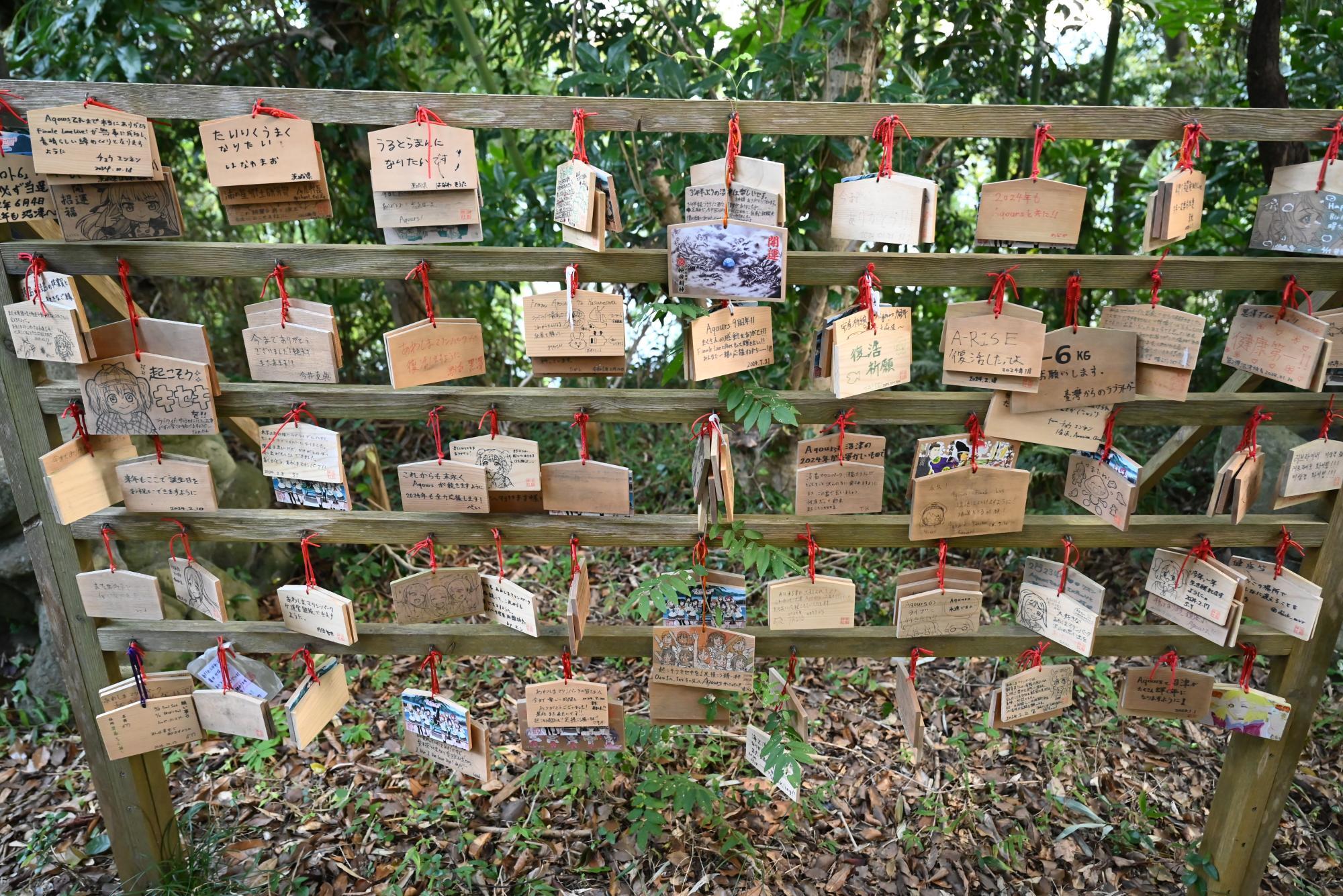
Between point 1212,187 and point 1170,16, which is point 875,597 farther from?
point 1170,16

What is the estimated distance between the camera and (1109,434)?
1.84 m

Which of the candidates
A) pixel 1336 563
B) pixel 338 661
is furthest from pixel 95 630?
pixel 1336 563

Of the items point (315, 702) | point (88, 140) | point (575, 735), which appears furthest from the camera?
point (575, 735)

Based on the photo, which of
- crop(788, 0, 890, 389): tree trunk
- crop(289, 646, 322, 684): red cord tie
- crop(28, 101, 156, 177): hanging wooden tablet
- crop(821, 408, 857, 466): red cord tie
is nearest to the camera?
crop(28, 101, 156, 177): hanging wooden tablet

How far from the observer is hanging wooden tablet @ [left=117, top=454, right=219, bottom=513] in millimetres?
1850

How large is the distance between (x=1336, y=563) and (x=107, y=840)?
3.52m

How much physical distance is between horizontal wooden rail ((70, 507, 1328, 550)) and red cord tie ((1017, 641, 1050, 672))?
29 cm

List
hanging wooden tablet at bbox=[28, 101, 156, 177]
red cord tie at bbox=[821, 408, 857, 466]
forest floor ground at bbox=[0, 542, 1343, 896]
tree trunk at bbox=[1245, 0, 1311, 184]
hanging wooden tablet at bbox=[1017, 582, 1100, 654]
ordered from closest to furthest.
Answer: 1. hanging wooden tablet at bbox=[28, 101, 156, 177]
2. red cord tie at bbox=[821, 408, 857, 466]
3. hanging wooden tablet at bbox=[1017, 582, 1100, 654]
4. forest floor ground at bbox=[0, 542, 1343, 896]
5. tree trunk at bbox=[1245, 0, 1311, 184]

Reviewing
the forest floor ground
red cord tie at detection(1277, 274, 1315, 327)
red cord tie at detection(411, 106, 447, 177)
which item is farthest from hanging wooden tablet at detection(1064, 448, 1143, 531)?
red cord tie at detection(411, 106, 447, 177)

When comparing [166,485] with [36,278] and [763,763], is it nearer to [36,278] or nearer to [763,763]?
[36,278]

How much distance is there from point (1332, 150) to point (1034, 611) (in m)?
1.15

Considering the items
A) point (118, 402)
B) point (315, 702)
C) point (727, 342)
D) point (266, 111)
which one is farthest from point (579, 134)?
point (315, 702)

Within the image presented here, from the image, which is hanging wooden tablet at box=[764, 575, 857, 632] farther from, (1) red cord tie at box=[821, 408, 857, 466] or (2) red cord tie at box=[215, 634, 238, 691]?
(2) red cord tie at box=[215, 634, 238, 691]

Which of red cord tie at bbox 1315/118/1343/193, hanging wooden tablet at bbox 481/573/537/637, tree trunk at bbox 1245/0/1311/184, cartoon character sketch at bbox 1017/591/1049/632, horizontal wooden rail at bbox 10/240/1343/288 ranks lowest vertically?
cartoon character sketch at bbox 1017/591/1049/632
